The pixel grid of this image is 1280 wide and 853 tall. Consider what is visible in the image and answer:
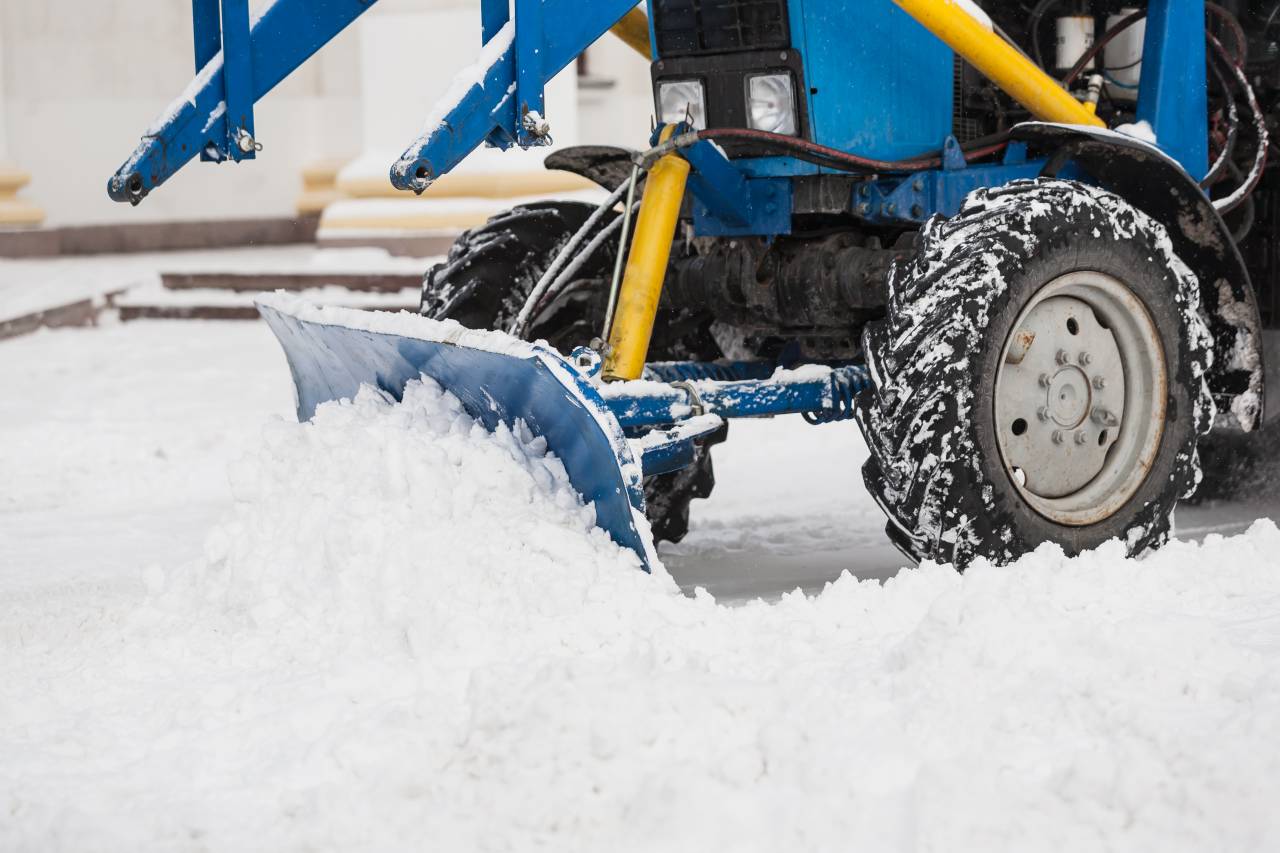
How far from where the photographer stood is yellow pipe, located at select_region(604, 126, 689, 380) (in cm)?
450

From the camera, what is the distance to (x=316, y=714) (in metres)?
3.42

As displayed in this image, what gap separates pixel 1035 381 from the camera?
454 centimetres

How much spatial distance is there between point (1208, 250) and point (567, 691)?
8.38 ft

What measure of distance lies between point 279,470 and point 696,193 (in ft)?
4.49

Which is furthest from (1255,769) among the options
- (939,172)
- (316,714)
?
(939,172)

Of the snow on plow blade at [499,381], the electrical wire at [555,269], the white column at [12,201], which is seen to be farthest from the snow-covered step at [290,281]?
the snow on plow blade at [499,381]

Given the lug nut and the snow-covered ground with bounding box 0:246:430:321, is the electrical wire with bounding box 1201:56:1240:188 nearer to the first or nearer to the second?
the lug nut

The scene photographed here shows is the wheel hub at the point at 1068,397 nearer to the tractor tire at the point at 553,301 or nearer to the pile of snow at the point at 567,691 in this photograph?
the pile of snow at the point at 567,691

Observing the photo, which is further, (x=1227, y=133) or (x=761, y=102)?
(x=1227, y=133)

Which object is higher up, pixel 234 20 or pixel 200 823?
pixel 234 20

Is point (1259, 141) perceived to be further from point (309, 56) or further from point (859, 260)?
point (309, 56)

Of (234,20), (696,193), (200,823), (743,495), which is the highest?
(234,20)

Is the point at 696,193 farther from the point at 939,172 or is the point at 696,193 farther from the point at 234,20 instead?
the point at 234,20

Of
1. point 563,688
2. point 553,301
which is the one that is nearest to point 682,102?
point 553,301
